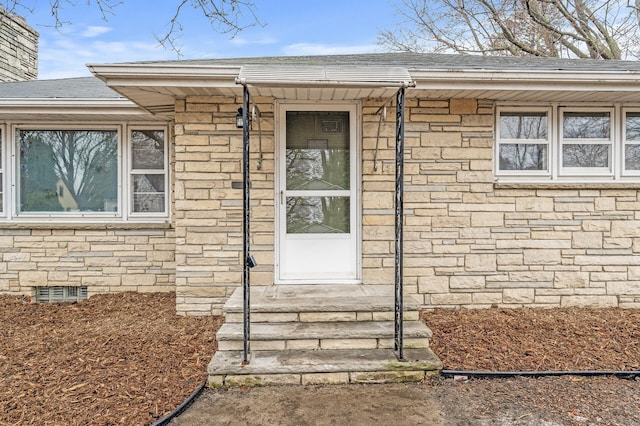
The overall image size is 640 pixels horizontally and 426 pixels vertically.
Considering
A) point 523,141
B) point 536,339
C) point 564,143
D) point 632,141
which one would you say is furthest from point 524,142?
point 536,339

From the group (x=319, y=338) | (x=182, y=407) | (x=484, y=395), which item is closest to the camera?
(x=182, y=407)

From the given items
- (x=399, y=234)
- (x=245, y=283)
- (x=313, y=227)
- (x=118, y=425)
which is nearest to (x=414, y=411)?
(x=399, y=234)

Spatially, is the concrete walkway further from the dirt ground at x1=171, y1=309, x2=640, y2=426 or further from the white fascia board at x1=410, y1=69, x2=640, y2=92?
the white fascia board at x1=410, y1=69, x2=640, y2=92

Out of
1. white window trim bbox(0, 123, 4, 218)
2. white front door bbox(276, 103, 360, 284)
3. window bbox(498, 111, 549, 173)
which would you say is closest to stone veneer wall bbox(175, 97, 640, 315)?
white front door bbox(276, 103, 360, 284)

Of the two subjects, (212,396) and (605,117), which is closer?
(212,396)

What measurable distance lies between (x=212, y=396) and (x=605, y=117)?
199 inches

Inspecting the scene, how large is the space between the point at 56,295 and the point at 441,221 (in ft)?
16.7

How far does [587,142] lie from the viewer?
468 centimetres

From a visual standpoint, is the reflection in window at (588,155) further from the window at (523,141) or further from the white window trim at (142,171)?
the white window trim at (142,171)

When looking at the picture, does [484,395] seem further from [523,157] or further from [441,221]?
[523,157]

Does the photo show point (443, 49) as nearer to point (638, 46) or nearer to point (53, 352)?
point (638, 46)

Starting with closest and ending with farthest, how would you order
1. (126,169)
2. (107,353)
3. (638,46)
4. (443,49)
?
1. (107,353)
2. (126,169)
3. (638,46)
4. (443,49)

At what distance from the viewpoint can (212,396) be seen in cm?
292

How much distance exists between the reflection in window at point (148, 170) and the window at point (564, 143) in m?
4.28
